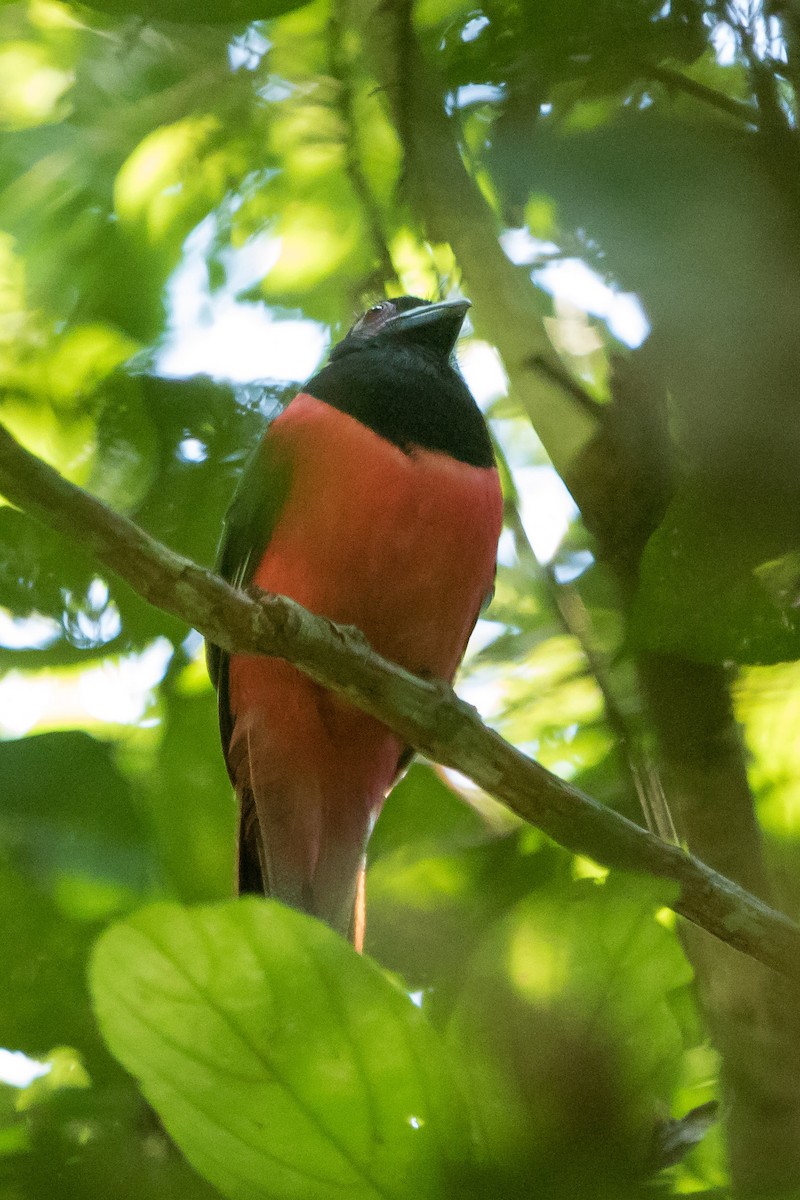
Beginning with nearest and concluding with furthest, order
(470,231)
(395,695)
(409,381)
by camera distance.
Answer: (470,231) < (395,695) < (409,381)

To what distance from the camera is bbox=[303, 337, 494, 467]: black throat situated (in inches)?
120

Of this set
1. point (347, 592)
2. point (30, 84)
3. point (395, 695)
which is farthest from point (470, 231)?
point (347, 592)

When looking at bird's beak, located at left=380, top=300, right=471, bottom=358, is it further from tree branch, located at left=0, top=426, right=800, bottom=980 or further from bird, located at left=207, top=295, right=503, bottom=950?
tree branch, located at left=0, top=426, right=800, bottom=980

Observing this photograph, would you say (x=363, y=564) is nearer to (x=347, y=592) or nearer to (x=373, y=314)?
(x=347, y=592)

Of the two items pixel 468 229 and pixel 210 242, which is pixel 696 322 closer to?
pixel 468 229

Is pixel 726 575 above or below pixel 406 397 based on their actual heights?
below

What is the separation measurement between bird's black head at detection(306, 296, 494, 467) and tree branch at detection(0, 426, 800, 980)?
0.83 metres

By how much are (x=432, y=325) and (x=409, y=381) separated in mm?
223

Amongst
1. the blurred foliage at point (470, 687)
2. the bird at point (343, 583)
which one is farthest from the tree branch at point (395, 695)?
the bird at point (343, 583)

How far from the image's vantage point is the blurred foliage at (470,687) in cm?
84

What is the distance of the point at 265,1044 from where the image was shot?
865 millimetres

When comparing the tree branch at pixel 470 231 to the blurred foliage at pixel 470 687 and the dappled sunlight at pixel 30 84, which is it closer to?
the blurred foliage at pixel 470 687

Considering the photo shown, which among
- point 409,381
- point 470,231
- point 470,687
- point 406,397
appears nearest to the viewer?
point 470,231

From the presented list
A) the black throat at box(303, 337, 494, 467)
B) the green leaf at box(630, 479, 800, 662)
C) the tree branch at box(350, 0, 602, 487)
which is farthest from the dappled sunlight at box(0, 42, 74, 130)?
the green leaf at box(630, 479, 800, 662)
